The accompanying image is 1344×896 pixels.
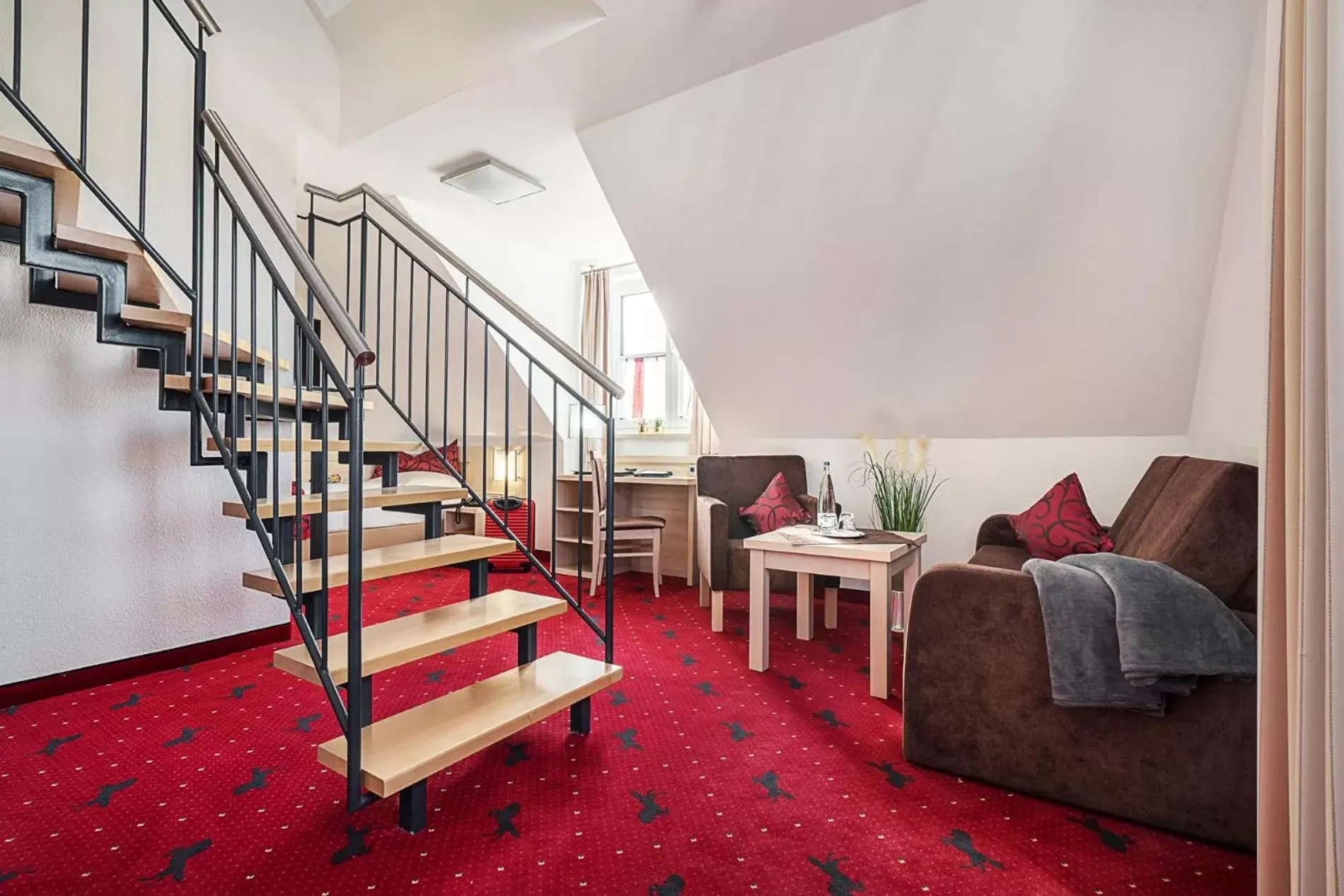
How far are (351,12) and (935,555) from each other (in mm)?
4362

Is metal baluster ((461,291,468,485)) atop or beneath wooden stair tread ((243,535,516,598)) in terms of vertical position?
atop

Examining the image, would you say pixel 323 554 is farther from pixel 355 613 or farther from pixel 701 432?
pixel 701 432

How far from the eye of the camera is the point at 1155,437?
3.36 meters

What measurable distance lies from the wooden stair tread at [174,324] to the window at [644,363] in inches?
120

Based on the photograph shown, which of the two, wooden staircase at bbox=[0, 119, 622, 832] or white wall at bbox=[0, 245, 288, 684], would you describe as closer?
wooden staircase at bbox=[0, 119, 622, 832]

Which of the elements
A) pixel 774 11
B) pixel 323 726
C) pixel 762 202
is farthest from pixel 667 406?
pixel 323 726

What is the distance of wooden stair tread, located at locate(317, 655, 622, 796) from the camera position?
1574 millimetres

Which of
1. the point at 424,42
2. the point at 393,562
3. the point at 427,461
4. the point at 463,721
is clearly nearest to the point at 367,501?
the point at 393,562

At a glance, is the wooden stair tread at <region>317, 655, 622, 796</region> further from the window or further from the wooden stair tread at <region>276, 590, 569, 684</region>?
the window

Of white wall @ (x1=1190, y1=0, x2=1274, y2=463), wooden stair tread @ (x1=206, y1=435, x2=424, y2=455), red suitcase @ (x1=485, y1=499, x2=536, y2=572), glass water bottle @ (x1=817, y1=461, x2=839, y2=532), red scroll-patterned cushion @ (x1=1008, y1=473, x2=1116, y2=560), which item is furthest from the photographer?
red suitcase @ (x1=485, y1=499, x2=536, y2=572)

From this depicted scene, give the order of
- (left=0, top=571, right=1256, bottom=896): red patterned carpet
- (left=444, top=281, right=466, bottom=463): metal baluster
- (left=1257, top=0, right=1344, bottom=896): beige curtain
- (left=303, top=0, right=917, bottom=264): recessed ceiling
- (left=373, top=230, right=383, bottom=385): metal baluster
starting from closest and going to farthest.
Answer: (left=1257, top=0, right=1344, bottom=896): beige curtain, (left=0, top=571, right=1256, bottom=896): red patterned carpet, (left=303, top=0, right=917, bottom=264): recessed ceiling, (left=444, top=281, right=466, bottom=463): metal baluster, (left=373, top=230, right=383, bottom=385): metal baluster

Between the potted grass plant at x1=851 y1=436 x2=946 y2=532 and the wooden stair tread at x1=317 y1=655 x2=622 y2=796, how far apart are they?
201cm

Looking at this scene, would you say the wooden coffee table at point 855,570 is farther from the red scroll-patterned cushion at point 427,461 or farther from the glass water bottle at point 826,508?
the red scroll-patterned cushion at point 427,461

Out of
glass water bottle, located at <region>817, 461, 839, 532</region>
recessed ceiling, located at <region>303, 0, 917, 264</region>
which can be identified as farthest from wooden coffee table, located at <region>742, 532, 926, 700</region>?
recessed ceiling, located at <region>303, 0, 917, 264</region>
